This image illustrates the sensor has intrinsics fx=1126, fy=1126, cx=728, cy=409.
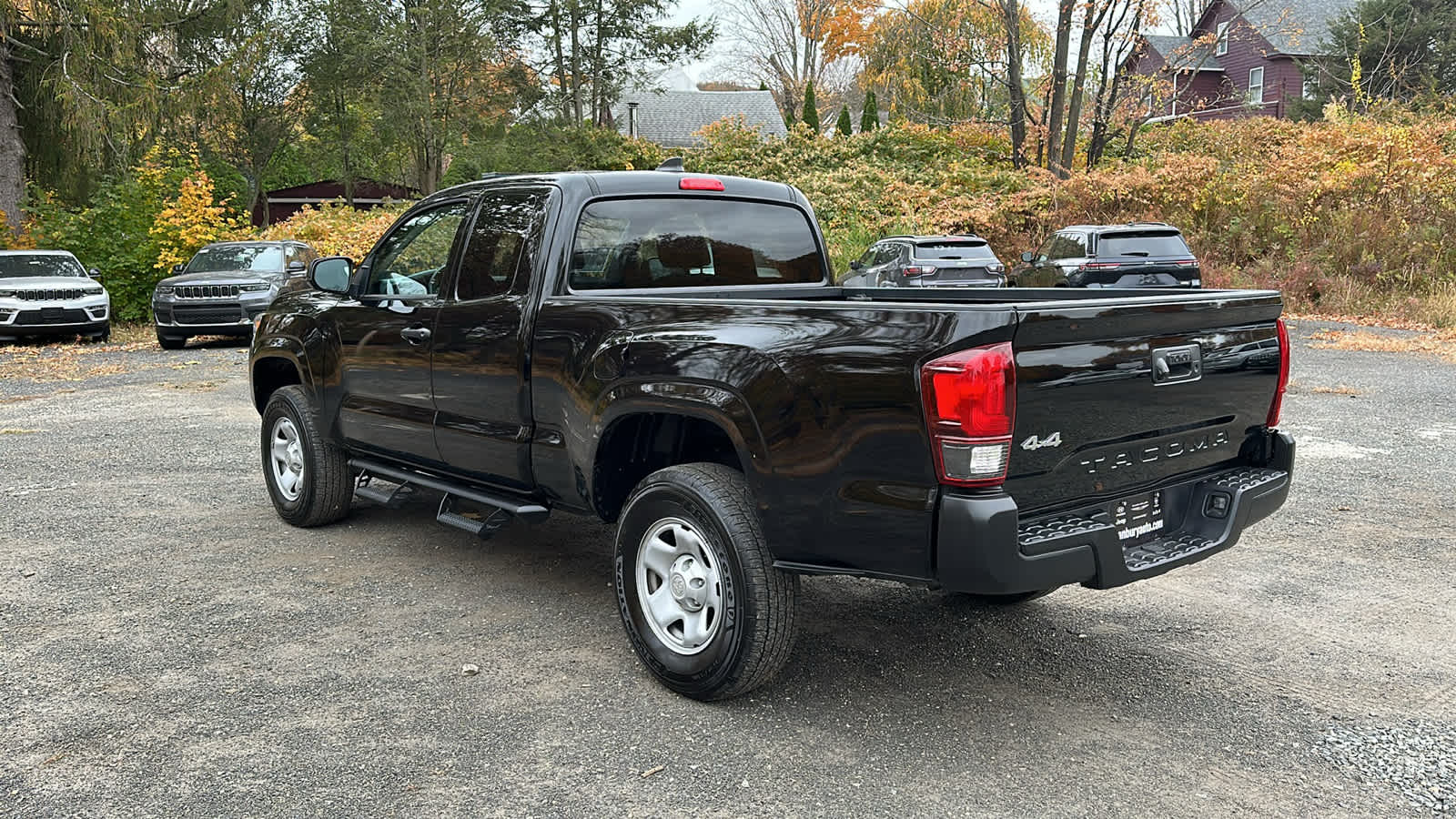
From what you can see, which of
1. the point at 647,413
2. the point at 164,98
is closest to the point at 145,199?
the point at 164,98

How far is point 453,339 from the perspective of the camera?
16.3 ft

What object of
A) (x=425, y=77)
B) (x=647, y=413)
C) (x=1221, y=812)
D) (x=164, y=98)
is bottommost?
(x=1221, y=812)

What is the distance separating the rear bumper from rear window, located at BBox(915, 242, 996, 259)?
1356cm

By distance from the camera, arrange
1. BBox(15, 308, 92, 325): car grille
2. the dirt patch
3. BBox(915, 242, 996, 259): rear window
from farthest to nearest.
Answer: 1. BBox(915, 242, 996, 259): rear window
2. BBox(15, 308, 92, 325): car grille
3. the dirt patch

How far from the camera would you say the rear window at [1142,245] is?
16297mm

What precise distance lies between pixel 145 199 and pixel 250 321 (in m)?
5.69

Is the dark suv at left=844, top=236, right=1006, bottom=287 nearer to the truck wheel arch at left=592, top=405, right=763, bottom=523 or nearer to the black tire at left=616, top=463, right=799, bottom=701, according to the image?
the truck wheel arch at left=592, top=405, right=763, bottom=523

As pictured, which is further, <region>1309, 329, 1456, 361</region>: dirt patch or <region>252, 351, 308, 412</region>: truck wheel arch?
<region>1309, 329, 1456, 361</region>: dirt patch

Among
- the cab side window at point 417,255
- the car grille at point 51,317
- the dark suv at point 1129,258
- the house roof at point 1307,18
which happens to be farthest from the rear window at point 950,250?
the house roof at point 1307,18

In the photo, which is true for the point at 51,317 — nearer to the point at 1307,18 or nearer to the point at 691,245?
the point at 691,245

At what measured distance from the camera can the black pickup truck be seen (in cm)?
320

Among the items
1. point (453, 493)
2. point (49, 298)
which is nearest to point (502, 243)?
point (453, 493)

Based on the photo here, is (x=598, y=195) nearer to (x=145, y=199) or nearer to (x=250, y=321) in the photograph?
(x=250, y=321)

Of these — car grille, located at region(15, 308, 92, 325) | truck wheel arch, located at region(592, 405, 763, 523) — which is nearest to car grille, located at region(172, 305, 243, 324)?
car grille, located at region(15, 308, 92, 325)
